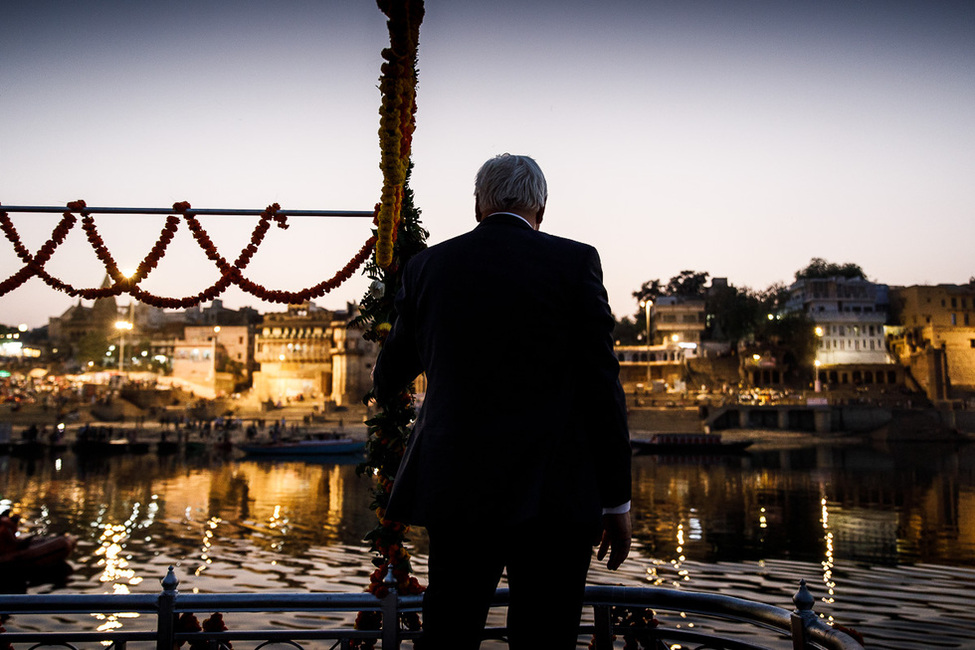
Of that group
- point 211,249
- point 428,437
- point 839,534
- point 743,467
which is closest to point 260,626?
point 211,249

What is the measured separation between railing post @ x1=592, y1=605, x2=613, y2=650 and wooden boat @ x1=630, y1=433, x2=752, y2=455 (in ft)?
175

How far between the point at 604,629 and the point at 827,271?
115878 millimetres

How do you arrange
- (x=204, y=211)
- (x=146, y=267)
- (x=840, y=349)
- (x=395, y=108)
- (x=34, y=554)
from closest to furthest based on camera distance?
(x=395, y=108)
(x=204, y=211)
(x=146, y=267)
(x=34, y=554)
(x=840, y=349)

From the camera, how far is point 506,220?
2.39 metres

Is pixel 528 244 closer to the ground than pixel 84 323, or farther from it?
closer to the ground

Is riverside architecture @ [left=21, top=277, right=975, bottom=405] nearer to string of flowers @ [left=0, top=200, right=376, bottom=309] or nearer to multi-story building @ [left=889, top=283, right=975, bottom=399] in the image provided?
multi-story building @ [left=889, top=283, right=975, bottom=399]

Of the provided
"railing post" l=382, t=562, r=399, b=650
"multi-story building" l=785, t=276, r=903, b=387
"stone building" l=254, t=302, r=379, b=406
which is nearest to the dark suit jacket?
"railing post" l=382, t=562, r=399, b=650

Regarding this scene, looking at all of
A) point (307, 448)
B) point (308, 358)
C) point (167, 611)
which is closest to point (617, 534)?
point (167, 611)

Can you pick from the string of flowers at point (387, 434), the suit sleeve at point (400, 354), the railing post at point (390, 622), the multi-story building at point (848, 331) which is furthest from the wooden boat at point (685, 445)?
the suit sleeve at point (400, 354)

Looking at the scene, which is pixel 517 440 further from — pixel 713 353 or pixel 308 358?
pixel 713 353

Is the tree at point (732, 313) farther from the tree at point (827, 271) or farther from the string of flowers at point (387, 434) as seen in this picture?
the string of flowers at point (387, 434)

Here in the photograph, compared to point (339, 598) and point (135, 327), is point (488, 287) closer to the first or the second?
point (339, 598)

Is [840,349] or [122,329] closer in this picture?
[840,349]

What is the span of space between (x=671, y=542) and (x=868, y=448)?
155 feet
